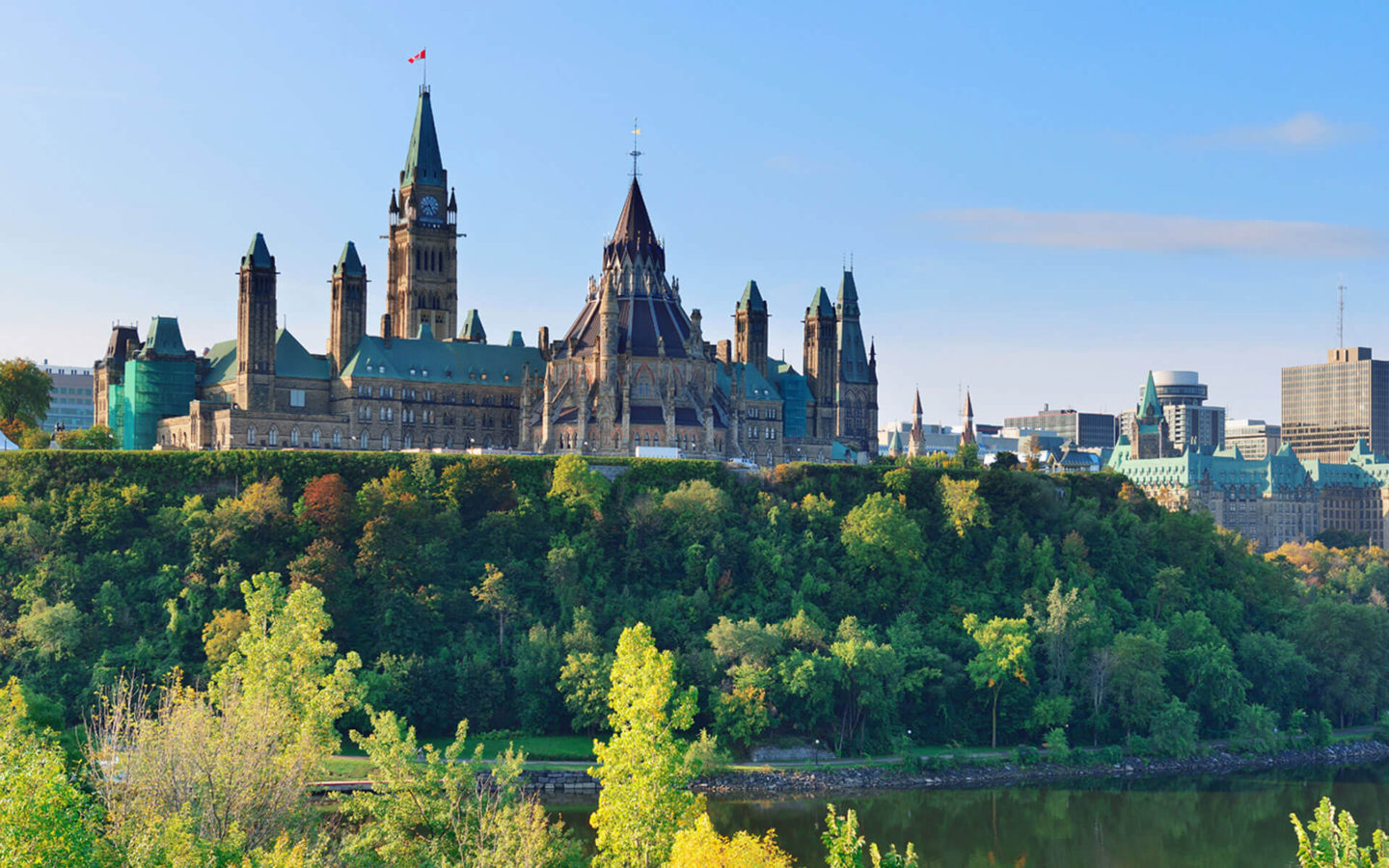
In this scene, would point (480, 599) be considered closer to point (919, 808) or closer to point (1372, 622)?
point (919, 808)

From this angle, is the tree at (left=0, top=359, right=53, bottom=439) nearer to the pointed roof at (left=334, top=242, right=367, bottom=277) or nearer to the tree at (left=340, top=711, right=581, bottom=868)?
the pointed roof at (left=334, top=242, right=367, bottom=277)

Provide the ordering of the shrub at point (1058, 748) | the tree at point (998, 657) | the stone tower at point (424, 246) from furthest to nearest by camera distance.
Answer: the stone tower at point (424, 246) → the tree at point (998, 657) → the shrub at point (1058, 748)

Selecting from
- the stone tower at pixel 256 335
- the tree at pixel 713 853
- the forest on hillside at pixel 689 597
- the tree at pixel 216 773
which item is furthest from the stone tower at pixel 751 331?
the tree at pixel 713 853

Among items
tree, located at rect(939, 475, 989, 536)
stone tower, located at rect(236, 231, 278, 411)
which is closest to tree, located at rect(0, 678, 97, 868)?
tree, located at rect(939, 475, 989, 536)

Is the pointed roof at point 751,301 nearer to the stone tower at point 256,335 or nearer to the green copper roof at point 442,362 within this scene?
the green copper roof at point 442,362

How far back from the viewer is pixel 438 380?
147375 millimetres

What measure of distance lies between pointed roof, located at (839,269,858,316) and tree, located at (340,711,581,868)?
122m

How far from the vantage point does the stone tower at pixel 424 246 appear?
162 metres

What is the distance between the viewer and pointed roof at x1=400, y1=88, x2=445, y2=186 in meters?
163

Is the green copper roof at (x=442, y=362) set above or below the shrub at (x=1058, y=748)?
above

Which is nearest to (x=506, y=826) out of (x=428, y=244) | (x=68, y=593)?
(x=68, y=593)

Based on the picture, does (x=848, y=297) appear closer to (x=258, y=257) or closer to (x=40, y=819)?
(x=258, y=257)

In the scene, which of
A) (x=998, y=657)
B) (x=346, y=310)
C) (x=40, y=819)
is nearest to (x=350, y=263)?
(x=346, y=310)

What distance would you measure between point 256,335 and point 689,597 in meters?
52.3
